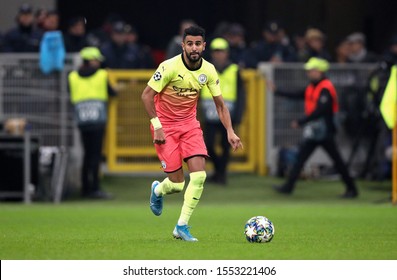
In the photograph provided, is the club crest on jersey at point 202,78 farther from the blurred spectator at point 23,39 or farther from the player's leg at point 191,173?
the blurred spectator at point 23,39

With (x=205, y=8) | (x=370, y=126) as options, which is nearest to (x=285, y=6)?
(x=205, y=8)

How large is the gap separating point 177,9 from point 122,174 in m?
8.06

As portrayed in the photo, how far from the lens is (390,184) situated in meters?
25.2

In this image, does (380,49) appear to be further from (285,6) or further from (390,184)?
(390,184)

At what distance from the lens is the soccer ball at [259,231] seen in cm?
1383

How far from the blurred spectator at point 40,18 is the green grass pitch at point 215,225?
3428 mm

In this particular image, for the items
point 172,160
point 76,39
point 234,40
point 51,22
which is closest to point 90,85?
point 51,22

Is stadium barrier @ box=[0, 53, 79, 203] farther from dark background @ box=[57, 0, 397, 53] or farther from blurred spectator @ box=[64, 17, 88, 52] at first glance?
dark background @ box=[57, 0, 397, 53]

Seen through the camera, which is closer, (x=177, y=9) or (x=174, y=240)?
(x=174, y=240)

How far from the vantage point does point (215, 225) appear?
17000 mm

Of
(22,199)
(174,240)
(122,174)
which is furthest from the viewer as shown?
(122,174)

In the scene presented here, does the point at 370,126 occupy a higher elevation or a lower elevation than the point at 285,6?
lower

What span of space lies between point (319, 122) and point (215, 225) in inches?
259

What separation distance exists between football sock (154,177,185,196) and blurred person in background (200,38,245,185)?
29.8 ft
